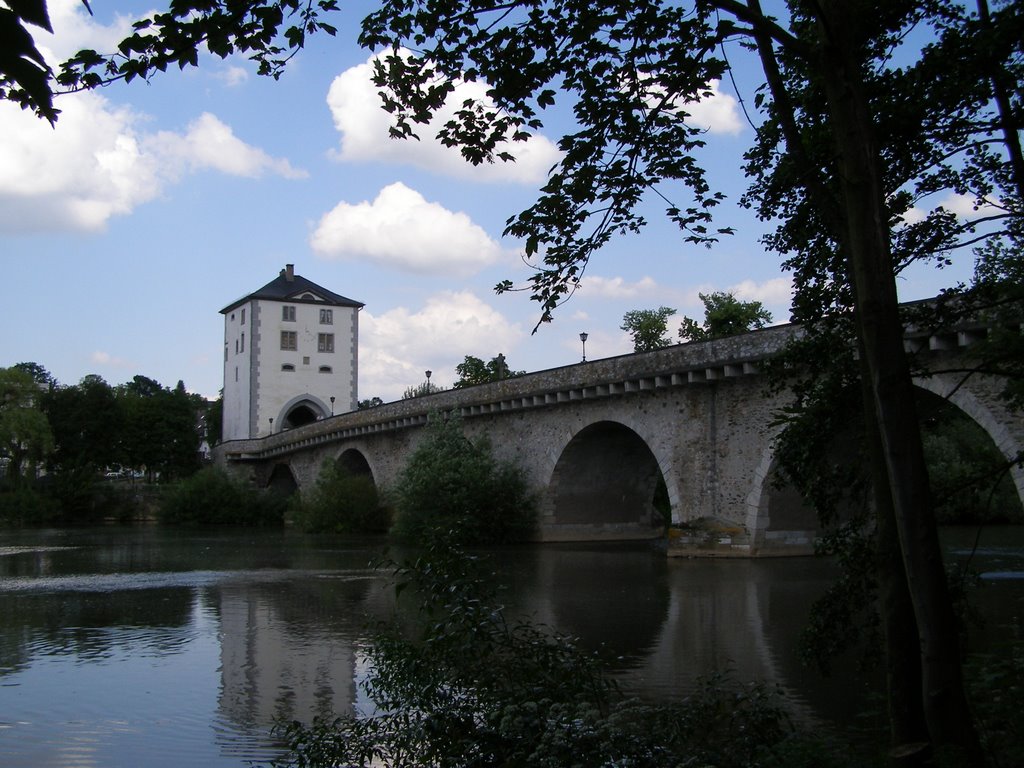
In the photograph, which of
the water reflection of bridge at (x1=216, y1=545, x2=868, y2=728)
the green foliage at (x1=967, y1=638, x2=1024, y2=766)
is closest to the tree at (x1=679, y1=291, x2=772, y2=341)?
the water reflection of bridge at (x1=216, y1=545, x2=868, y2=728)

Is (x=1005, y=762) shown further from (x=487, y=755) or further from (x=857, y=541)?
(x=487, y=755)

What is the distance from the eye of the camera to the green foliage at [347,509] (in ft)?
122

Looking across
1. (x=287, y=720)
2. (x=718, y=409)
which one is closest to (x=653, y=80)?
(x=287, y=720)

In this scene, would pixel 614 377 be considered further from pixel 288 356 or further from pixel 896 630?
pixel 288 356

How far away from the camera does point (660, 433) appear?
24.3m

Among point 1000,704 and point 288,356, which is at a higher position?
point 288,356

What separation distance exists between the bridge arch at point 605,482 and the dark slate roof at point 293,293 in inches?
1273

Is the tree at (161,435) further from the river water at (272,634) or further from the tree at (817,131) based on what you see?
the tree at (817,131)

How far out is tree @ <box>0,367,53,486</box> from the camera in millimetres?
51594

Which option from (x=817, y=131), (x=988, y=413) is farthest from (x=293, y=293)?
(x=817, y=131)

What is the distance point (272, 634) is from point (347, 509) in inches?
1007

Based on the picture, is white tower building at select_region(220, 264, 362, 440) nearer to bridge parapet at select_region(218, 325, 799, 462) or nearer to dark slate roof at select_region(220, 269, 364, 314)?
dark slate roof at select_region(220, 269, 364, 314)

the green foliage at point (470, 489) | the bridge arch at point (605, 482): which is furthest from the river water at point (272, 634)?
the bridge arch at point (605, 482)

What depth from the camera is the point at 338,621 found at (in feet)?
41.8
